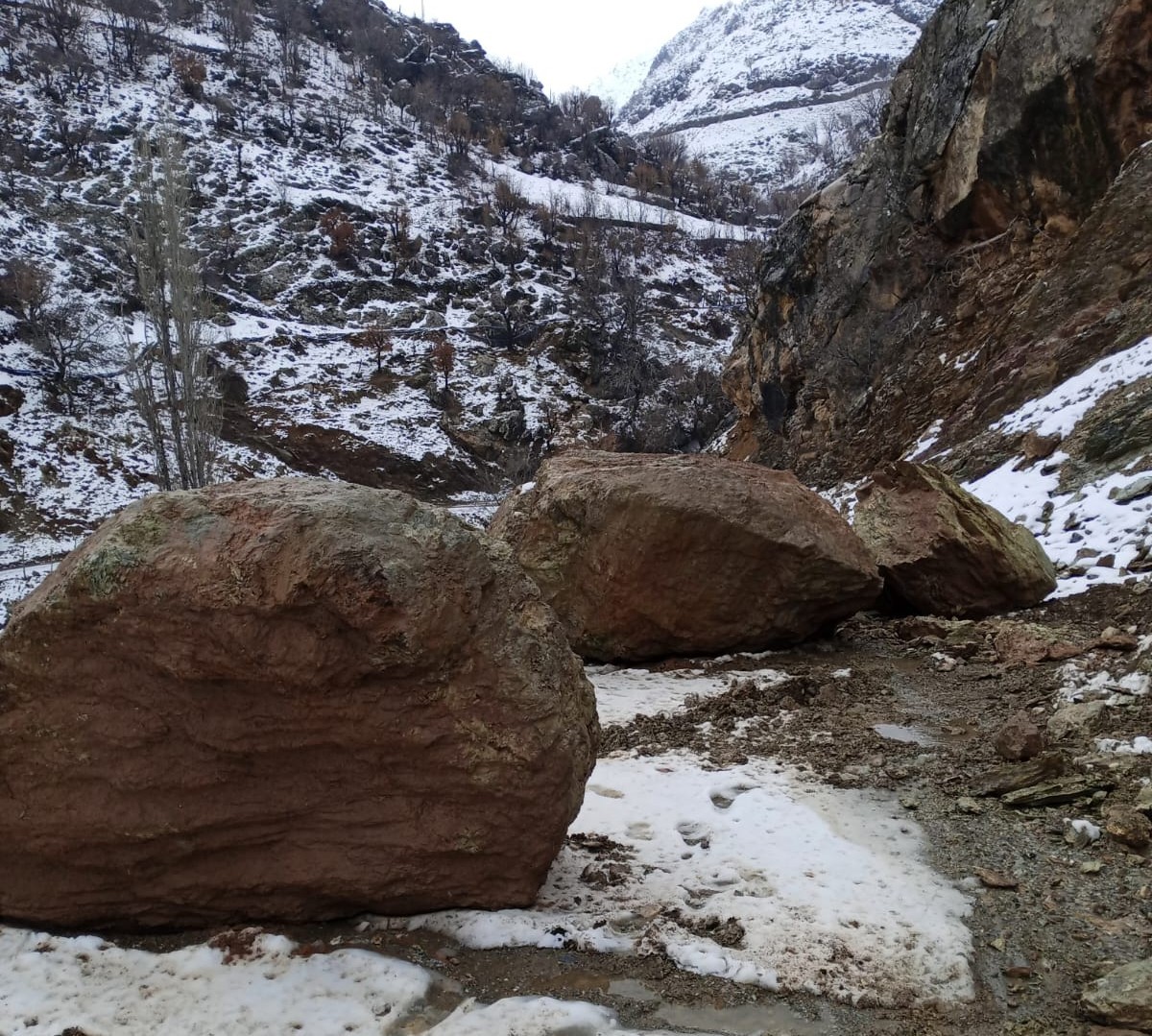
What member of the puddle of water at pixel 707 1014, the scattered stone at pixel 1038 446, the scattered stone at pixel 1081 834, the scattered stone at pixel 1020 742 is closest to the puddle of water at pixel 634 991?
the puddle of water at pixel 707 1014

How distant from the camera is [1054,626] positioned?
5723 millimetres

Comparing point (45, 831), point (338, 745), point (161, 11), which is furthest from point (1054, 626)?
point (161, 11)

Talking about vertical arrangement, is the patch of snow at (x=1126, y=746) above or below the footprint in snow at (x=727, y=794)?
below

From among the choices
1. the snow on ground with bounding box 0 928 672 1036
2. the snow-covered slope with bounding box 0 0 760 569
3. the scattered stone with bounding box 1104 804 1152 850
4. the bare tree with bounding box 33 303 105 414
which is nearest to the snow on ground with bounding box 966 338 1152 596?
the scattered stone with bounding box 1104 804 1152 850

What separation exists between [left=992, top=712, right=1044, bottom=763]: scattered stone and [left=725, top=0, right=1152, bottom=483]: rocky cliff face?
17.4ft

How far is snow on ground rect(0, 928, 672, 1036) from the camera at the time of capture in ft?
7.19

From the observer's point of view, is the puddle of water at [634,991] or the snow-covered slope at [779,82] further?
the snow-covered slope at [779,82]

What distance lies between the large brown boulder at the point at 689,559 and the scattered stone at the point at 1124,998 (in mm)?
3911

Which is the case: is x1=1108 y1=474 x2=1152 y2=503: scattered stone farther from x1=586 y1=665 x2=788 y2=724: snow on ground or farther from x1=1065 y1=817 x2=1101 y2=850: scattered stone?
x1=1065 y1=817 x2=1101 y2=850: scattered stone

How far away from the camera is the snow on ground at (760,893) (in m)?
2.40

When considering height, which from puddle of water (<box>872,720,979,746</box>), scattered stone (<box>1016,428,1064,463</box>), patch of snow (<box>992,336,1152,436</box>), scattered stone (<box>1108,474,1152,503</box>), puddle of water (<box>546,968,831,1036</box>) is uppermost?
patch of snow (<box>992,336,1152,436</box>)

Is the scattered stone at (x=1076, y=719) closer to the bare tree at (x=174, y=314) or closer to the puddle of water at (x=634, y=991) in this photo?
the puddle of water at (x=634, y=991)

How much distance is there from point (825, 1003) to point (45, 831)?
7.92 ft

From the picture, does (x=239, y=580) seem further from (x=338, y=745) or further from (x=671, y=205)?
(x=671, y=205)
